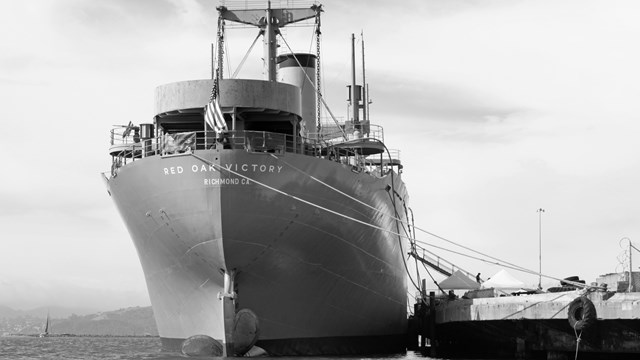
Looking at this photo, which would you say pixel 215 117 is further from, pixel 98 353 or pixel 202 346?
pixel 98 353

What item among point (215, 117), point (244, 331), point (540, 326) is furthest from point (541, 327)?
point (215, 117)

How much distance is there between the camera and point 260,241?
1180 inches

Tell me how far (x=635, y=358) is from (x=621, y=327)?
4.34ft

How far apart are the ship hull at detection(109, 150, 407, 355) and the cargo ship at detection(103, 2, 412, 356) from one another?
4 cm

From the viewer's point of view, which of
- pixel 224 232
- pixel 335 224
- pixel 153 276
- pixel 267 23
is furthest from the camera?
pixel 267 23

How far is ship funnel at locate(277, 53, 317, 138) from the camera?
42469 mm

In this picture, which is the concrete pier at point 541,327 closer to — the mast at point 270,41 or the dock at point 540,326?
the dock at point 540,326

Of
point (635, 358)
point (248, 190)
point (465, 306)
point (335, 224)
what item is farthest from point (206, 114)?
point (635, 358)

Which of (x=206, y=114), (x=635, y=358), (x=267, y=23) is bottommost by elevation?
(x=635, y=358)

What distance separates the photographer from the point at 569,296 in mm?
30828

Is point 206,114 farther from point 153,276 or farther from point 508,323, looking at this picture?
point 508,323

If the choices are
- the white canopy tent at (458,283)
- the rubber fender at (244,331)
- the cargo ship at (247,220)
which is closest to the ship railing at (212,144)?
the cargo ship at (247,220)

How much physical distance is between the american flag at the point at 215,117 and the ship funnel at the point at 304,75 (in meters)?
13.0

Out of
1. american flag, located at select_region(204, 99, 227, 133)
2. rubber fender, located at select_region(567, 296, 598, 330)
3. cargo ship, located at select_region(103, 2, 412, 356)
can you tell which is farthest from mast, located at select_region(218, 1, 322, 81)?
rubber fender, located at select_region(567, 296, 598, 330)
